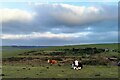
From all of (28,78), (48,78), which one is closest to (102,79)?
(48,78)

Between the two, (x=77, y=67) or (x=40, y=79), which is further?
(x=77, y=67)

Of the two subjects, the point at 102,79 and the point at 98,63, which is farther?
the point at 98,63

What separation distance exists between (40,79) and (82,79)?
13.7 ft

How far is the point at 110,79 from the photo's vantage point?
30.9 metres

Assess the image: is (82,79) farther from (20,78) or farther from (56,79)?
(20,78)

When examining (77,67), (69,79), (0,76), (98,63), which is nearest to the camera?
(69,79)

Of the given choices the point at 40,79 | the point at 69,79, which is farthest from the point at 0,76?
the point at 69,79

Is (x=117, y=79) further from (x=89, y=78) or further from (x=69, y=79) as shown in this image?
(x=69, y=79)

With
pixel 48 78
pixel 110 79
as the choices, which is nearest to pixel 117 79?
pixel 110 79

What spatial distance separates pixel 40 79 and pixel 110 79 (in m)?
7.26

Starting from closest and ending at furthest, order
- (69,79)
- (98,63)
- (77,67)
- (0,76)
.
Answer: (69,79)
(0,76)
(77,67)
(98,63)

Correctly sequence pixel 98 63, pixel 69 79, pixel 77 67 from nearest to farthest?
pixel 69 79 → pixel 77 67 → pixel 98 63

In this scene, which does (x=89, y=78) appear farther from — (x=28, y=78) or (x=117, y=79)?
(x=28, y=78)

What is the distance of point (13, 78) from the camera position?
99.8 ft
